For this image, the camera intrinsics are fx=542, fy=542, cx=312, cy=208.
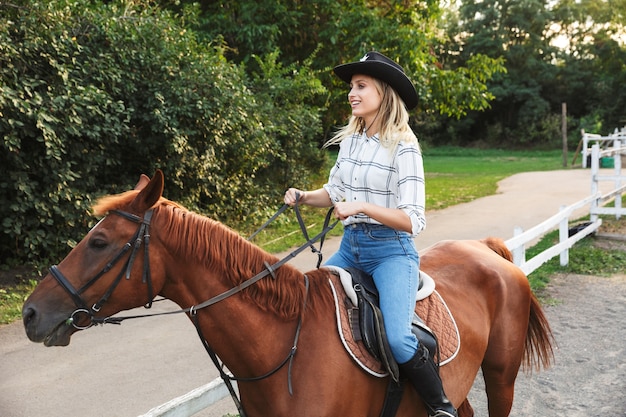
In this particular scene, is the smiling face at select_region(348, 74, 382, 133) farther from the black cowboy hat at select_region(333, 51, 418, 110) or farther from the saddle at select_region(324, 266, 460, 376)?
the saddle at select_region(324, 266, 460, 376)

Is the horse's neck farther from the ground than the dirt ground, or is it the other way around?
the horse's neck

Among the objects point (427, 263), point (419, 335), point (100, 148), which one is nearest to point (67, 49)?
point (100, 148)

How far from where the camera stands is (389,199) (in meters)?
2.59

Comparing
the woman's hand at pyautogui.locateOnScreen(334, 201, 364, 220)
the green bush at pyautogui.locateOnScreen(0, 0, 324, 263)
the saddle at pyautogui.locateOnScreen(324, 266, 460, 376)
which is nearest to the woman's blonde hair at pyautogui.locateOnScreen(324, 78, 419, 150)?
the woman's hand at pyautogui.locateOnScreen(334, 201, 364, 220)

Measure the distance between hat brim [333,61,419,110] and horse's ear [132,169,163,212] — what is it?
1080 millimetres

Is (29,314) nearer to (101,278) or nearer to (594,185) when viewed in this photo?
(101,278)

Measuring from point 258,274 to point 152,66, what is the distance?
735 centimetres

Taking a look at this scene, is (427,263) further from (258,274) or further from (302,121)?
(302,121)

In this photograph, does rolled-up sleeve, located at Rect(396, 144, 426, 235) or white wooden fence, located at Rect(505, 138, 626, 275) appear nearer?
rolled-up sleeve, located at Rect(396, 144, 426, 235)

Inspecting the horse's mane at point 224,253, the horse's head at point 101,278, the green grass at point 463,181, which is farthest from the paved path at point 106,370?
the green grass at point 463,181

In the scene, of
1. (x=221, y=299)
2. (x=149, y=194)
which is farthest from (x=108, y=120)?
(x=221, y=299)

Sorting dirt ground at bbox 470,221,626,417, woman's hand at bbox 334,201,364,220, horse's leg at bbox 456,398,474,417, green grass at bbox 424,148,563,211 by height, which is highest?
woman's hand at bbox 334,201,364,220

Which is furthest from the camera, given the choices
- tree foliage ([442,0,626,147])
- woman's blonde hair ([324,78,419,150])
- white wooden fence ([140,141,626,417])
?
tree foliage ([442,0,626,147])

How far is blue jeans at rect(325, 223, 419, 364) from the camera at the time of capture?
2.49m
